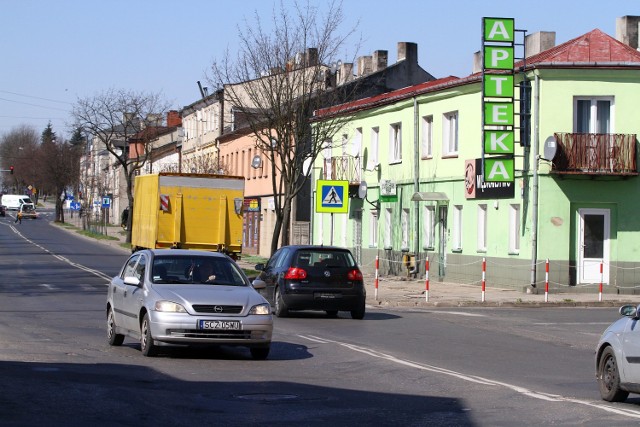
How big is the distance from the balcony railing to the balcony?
49.0ft

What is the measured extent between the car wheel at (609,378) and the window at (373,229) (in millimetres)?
34331

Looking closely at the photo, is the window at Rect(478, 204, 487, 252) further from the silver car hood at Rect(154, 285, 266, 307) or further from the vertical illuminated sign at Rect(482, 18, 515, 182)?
the silver car hood at Rect(154, 285, 266, 307)

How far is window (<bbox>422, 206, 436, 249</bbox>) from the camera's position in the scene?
4100 cm

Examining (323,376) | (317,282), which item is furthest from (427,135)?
(323,376)

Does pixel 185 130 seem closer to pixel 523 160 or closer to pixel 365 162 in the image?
pixel 365 162


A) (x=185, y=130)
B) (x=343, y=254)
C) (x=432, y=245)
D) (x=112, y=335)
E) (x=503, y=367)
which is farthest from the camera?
(x=185, y=130)

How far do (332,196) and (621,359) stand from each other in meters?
22.0

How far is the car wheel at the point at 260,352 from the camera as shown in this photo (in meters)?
15.2

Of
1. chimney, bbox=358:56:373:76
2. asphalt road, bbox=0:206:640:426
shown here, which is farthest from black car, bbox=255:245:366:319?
chimney, bbox=358:56:373:76

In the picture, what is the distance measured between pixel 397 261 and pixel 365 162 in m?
5.79

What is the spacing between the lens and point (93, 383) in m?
12.1

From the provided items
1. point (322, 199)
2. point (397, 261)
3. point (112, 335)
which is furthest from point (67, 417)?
point (397, 261)

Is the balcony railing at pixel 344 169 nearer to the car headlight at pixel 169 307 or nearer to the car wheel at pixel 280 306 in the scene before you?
the car wheel at pixel 280 306

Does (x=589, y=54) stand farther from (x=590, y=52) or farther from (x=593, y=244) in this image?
(x=593, y=244)
